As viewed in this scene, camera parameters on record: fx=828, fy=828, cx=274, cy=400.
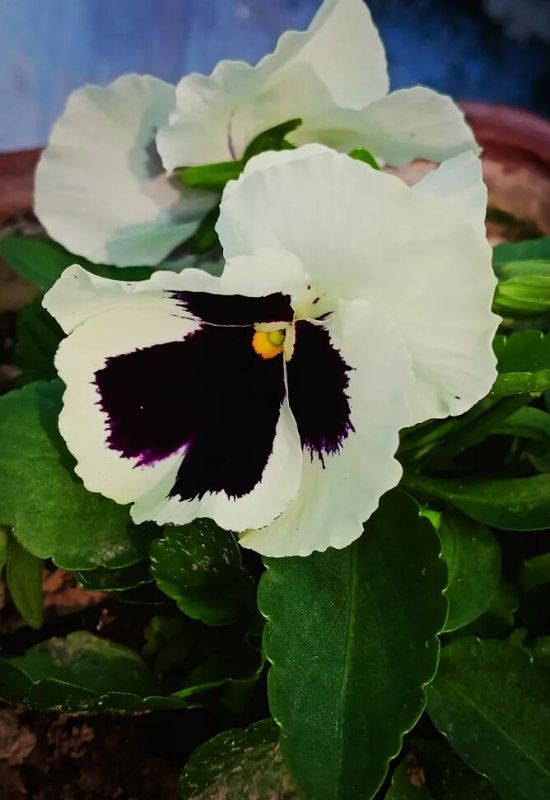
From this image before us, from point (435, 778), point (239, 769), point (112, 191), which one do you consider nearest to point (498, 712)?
point (435, 778)

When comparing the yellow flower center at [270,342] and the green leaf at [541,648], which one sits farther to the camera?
the green leaf at [541,648]

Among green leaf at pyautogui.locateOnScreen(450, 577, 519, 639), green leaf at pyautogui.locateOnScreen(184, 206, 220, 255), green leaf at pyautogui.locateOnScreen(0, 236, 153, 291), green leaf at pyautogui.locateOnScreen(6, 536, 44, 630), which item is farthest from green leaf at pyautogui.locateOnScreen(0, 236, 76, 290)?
green leaf at pyautogui.locateOnScreen(450, 577, 519, 639)

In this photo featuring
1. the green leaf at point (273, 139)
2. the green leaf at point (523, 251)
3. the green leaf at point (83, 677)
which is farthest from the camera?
the green leaf at point (523, 251)

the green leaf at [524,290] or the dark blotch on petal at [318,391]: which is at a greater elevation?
the green leaf at [524,290]

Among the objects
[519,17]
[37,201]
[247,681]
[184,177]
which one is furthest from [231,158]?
[519,17]

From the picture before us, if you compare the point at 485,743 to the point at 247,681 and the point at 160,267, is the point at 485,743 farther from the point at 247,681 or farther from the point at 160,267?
the point at 160,267

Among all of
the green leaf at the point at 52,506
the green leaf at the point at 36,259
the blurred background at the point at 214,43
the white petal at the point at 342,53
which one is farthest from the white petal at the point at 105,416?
the blurred background at the point at 214,43

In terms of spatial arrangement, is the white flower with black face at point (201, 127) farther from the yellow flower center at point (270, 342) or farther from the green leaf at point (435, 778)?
the green leaf at point (435, 778)

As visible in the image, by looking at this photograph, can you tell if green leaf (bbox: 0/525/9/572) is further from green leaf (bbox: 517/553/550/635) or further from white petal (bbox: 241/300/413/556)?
green leaf (bbox: 517/553/550/635)
